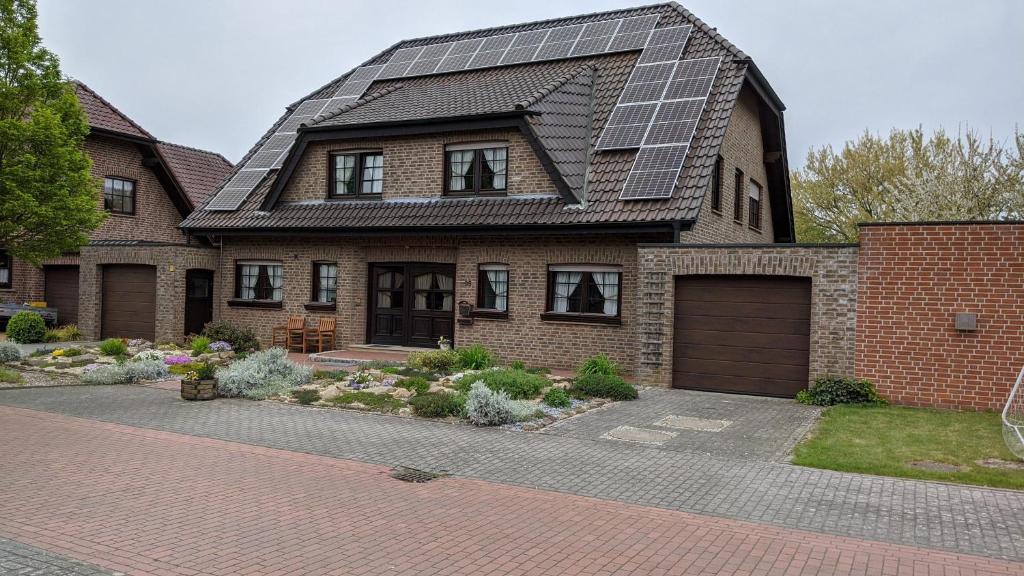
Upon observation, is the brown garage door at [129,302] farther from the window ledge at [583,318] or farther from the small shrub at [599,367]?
the small shrub at [599,367]

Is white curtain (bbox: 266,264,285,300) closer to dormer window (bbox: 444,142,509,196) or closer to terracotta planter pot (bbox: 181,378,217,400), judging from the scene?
dormer window (bbox: 444,142,509,196)

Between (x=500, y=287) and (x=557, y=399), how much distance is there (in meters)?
5.99

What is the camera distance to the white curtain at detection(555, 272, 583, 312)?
54.4ft

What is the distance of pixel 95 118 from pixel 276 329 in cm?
1223

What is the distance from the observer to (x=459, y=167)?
18.3 m

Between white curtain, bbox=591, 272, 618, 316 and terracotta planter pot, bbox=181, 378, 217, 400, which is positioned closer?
terracotta planter pot, bbox=181, 378, 217, 400

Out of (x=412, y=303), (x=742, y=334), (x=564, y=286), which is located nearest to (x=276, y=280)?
(x=412, y=303)

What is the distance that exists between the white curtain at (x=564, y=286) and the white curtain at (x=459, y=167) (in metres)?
3.33

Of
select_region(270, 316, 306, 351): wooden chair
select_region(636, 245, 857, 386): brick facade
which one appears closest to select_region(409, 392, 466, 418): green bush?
select_region(636, 245, 857, 386): brick facade

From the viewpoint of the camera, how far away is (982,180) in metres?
33.8

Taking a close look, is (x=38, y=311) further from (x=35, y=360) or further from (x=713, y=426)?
(x=713, y=426)

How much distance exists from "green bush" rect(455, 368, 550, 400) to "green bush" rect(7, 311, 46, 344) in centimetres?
1419

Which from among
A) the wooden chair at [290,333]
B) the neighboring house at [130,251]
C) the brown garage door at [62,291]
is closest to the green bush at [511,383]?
the wooden chair at [290,333]

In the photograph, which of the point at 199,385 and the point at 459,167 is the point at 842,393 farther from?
the point at 199,385
